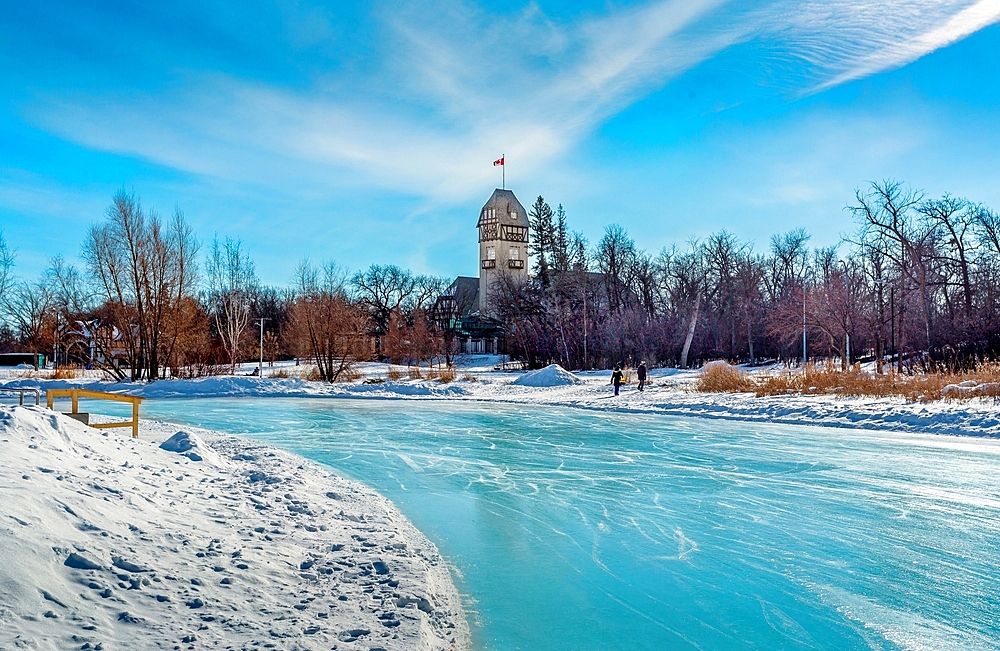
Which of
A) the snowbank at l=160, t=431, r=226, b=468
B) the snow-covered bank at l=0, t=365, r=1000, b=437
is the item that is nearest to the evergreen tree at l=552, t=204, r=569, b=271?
the snow-covered bank at l=0, t=365, r=1000, b=437

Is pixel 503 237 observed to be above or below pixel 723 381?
above

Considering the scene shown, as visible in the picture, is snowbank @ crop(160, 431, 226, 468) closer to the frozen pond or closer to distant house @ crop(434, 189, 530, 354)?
the frozen pond

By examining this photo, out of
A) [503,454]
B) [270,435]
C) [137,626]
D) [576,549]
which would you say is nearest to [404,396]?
[270,435]

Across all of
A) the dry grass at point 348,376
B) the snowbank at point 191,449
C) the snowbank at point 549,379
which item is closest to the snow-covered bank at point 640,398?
the snowbank at point 549,379

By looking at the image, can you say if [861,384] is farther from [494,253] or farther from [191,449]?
[494,253]

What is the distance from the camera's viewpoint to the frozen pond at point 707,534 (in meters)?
4.32

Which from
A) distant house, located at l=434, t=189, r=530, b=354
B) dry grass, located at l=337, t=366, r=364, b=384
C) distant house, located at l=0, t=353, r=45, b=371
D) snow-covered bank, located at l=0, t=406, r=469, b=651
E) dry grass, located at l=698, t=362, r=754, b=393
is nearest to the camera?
snow-covered bank, located at l=0, t=406, r=469, b=651

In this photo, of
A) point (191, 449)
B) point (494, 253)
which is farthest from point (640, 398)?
point (494, 253)

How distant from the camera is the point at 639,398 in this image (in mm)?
22859

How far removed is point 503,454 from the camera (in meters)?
12.0

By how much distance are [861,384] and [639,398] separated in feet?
21.3

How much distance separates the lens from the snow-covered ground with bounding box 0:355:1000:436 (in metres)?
14.8

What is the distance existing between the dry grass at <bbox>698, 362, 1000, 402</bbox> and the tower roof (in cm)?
5344

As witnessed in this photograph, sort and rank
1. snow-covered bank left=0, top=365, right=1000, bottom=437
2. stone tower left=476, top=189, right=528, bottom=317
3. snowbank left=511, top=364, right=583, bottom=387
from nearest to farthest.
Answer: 1. snow-covered bank left=0, top=365, right=1000, bottom=437
2. snowbank left=511, top=364, right=583, bottom=387
3. stone tower left=476, top=189, right=528, bottom=317
